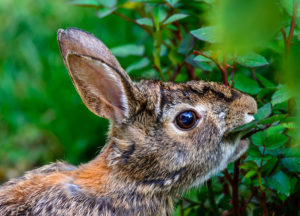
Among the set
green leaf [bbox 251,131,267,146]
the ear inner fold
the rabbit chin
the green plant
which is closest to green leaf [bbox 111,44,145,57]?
the green plant

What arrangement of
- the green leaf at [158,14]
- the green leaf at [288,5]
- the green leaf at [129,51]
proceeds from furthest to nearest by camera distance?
the green leaf at [129,51]
the green leaf at [158,14]
the green leaf at [288,5]

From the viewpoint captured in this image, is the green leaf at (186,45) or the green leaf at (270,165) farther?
the green leaf at (186,45)

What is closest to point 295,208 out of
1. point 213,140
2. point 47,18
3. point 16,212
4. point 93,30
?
point 213,140

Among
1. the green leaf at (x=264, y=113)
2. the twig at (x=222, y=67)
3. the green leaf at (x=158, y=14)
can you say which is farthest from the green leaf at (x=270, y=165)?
the green leaf at (x=158, y=14)

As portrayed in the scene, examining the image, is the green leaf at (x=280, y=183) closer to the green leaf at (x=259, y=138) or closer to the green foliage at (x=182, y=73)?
the green foliage at (x=182, y=73)

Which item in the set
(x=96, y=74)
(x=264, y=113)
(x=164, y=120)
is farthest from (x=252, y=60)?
(x=96, y=74)

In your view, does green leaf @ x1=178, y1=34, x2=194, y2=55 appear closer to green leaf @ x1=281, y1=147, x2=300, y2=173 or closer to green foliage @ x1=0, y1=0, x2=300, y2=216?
green foliage @ x1=0, y1=0, x2=300, y2=216

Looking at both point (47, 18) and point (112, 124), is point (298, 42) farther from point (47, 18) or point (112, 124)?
point (47, 18)
